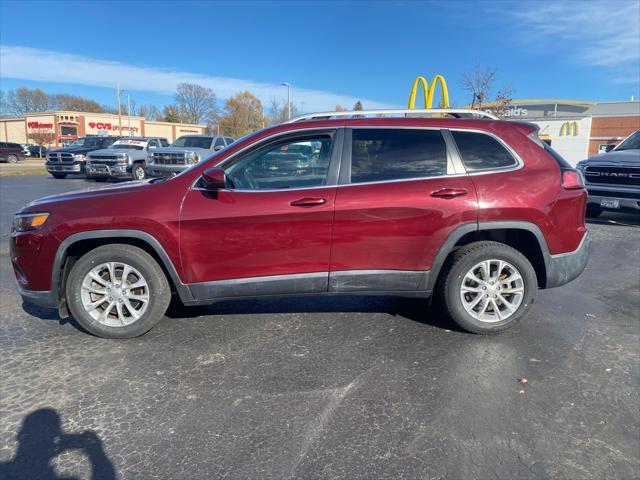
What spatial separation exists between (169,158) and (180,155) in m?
0.46

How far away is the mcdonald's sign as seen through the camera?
39.5 meters

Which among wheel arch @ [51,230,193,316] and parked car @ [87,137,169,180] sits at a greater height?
parked car @ [87,137,169,180]

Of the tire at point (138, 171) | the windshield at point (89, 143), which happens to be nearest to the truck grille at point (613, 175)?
the tire at point (138, 171)

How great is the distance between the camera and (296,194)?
362cm

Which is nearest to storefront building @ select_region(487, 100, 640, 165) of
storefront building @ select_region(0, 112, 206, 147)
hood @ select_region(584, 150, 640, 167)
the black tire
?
the black tire

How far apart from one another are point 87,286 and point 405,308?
2.98 metres

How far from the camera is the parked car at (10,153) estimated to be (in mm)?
39469

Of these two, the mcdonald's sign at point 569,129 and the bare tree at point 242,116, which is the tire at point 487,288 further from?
the bare tree at point 242,116

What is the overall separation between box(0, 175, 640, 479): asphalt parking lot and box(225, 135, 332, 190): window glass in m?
1.32

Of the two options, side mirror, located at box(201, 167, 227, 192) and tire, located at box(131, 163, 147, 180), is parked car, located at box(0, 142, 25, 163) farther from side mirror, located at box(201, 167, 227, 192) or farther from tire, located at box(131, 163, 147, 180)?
side mirror, located at box(201, 167, 227, 192)

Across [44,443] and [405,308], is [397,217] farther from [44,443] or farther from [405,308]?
[44,443]

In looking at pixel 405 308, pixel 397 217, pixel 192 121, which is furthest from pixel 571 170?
pixel 192 121

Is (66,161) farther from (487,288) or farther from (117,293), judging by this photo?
(487,288)

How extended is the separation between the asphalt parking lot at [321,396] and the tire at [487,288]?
0.17m
